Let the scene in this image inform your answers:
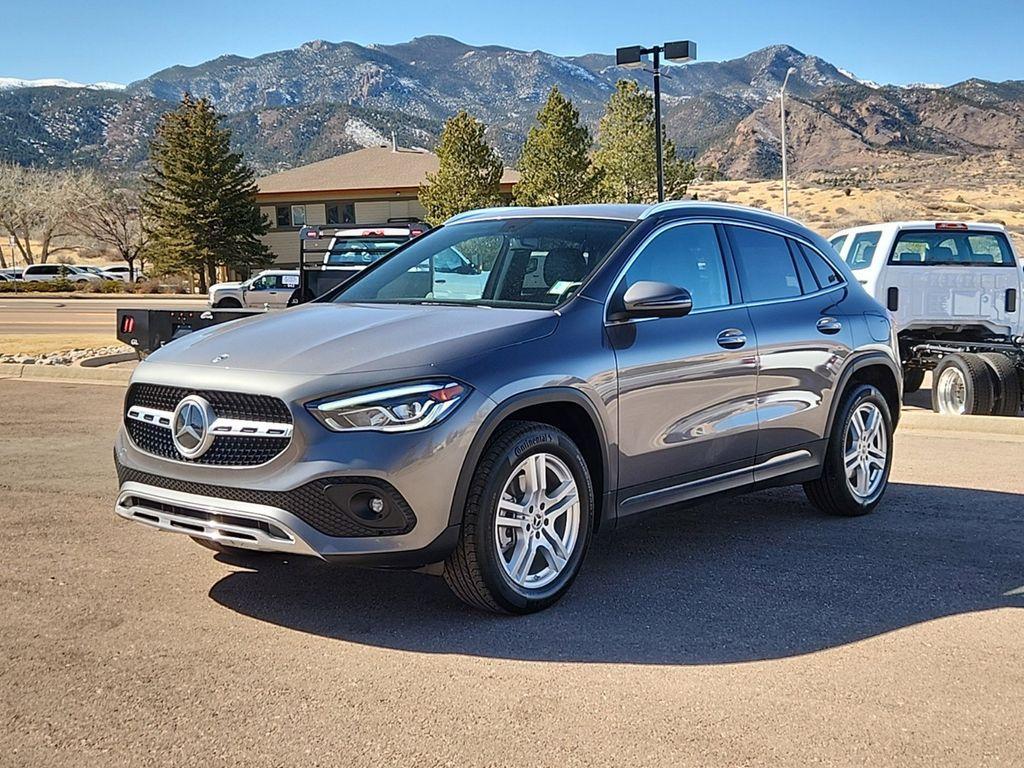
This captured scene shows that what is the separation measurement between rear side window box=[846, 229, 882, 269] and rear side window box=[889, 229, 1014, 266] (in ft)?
1.04

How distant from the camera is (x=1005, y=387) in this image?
11.1 meters

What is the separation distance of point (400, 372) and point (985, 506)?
14.8 feet

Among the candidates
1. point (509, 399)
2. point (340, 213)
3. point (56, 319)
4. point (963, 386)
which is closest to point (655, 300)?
point (509, 399)

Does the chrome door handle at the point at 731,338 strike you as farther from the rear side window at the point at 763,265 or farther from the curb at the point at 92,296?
the curb at the point at 92,296

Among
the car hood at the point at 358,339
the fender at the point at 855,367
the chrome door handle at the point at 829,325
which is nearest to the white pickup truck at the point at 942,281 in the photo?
the fender at the point at 855,367

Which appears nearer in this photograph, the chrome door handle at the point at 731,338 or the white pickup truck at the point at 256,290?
the chrome door handle at the point at 731,338

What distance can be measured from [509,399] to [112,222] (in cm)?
7128

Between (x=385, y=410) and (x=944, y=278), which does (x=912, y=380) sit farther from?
(x=385, y=410)

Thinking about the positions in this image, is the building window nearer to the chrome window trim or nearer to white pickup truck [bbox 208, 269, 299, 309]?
white pickup truck [bbox 208, 269, 299, 309]

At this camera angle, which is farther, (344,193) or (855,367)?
(344,193)

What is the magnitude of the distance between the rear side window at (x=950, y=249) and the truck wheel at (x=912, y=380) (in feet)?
4.40

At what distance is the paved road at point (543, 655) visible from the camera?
3623 millimetres

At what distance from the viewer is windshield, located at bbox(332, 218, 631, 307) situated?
5.54 metres

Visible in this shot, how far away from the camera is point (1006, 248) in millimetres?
13188
